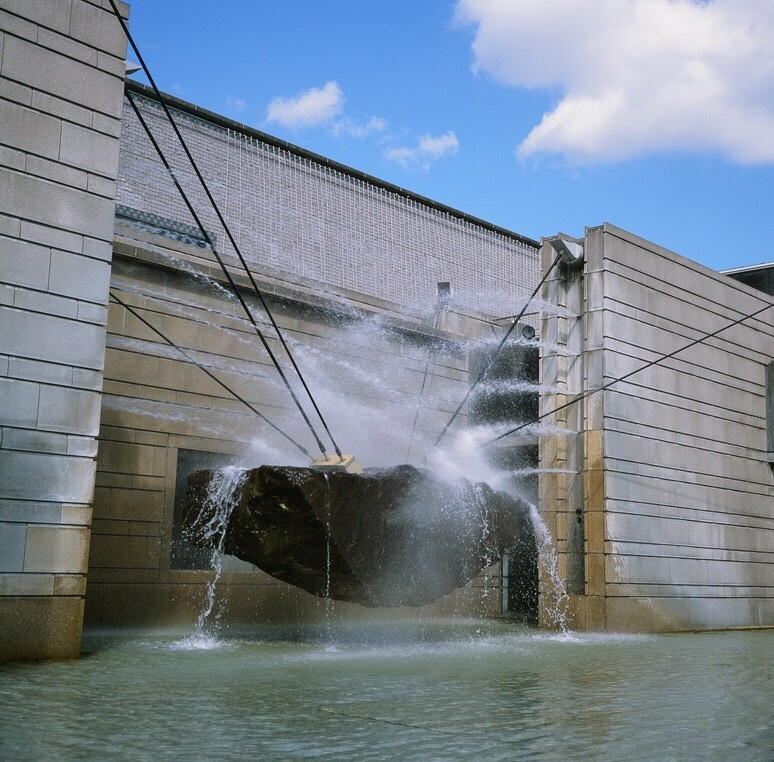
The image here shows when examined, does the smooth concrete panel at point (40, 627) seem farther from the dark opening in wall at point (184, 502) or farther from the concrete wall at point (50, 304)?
the dark opening in wall at point (184, 502)

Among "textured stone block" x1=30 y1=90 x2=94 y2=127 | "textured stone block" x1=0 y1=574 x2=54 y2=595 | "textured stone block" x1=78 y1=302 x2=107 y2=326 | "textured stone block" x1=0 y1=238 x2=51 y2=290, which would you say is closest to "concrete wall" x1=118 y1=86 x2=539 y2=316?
"textured stone block" x1=30 y1=90 x2=94 y2=127

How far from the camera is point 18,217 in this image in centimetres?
894

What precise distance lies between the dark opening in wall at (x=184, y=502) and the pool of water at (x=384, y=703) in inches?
164

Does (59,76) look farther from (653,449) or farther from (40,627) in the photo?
(653,449)

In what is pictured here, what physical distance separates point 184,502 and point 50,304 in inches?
249

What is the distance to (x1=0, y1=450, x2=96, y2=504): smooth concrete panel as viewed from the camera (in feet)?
28.4

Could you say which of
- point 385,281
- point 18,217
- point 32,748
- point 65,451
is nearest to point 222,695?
point 32,748

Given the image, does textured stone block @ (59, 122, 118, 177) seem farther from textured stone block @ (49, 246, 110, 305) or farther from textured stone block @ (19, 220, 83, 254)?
textured stone block @ (49, 246, 110, 305)

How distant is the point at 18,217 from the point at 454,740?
21.1 ft

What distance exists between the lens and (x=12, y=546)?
8602 mm

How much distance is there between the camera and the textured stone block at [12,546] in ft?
28.0

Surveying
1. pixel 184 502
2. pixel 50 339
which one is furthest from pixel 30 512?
pixel 184 502

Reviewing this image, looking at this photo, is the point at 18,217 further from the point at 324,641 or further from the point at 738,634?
the point at 738,634

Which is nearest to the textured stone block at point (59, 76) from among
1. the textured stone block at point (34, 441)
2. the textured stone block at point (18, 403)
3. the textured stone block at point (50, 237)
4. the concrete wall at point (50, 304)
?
the concrete wall at point (50, 304)
